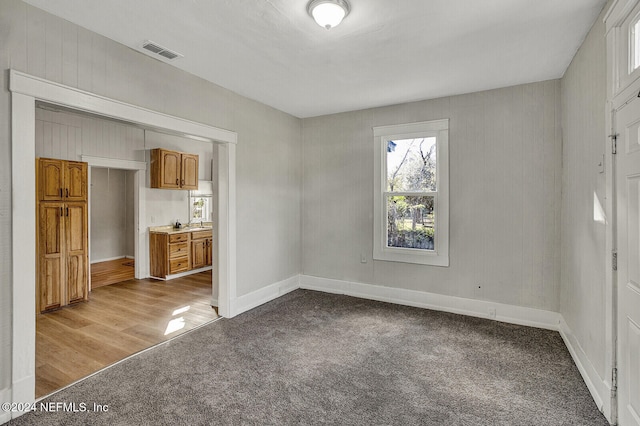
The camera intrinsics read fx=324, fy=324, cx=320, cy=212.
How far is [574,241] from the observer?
3.01m

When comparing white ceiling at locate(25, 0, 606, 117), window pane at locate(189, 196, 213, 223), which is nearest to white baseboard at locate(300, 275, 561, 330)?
white ceiling at locate(25, 0, 606, 117)

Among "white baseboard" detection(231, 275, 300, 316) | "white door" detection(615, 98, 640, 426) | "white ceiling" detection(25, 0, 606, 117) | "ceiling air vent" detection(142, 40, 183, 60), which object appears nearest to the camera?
"white door" detection(615, 98, 640, 426)

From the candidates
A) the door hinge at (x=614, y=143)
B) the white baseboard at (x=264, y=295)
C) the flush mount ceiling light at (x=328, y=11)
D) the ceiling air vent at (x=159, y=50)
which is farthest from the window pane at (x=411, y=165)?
the ceiling air vent at (x=159, y=50)

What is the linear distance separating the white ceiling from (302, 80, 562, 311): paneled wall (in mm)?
372

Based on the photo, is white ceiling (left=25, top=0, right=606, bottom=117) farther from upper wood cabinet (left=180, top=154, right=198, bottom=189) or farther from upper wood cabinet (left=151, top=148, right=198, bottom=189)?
upper wood cabinet (left=180, top=154, right=198, bottom=189)

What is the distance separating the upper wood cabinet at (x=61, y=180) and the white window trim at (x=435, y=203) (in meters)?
4.18

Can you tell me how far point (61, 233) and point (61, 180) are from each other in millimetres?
717

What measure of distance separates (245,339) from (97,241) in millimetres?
4532

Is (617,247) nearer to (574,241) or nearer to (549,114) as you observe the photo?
(574,241)

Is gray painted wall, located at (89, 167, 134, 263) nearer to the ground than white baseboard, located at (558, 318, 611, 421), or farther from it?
farther from it

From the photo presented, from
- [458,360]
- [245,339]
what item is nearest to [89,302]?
[245,339]

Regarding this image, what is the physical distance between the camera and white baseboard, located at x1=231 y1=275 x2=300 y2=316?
13.4 feet

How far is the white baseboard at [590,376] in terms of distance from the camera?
2.12 meters

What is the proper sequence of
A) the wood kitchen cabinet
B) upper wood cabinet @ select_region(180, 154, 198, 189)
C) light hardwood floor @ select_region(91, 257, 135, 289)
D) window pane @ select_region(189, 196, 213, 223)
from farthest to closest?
window pane @ select_region(189, 196, 213, 223) → upper wood cabinet @ select_region(180, 154, 198, 189) → the wood kitchen cabinet → light hardwood floor @ select_region(91, 257, 135, 289)
